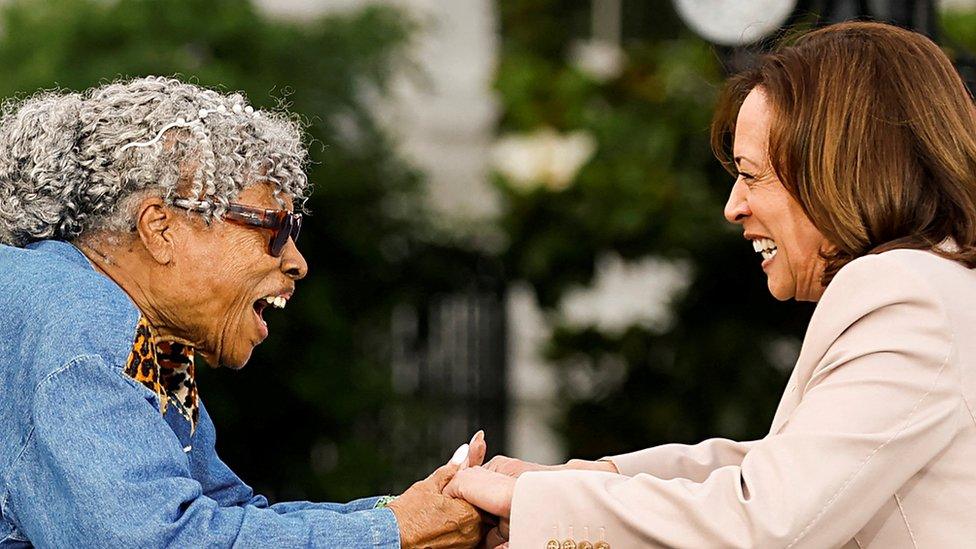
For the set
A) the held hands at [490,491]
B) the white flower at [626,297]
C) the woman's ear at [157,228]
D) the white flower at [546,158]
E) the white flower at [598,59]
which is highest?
the woman's ear at [157,228]

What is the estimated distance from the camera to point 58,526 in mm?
2619

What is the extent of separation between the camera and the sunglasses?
119 inches

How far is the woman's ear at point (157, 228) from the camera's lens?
296 centimetres

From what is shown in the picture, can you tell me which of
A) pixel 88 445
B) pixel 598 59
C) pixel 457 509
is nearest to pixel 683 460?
pixel 457 509

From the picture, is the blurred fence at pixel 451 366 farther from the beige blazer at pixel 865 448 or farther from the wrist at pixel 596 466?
the beige blazer at pixel 865 448

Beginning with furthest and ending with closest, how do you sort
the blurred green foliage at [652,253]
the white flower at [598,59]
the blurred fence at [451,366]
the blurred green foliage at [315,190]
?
the white flower at [598,59], the blurred fence at [451,366], the blurred green foliage at [652,253], the blurred green foliage at [315,190]

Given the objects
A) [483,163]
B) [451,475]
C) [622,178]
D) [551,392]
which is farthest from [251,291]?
[483,163]

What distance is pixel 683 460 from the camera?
3.46 m

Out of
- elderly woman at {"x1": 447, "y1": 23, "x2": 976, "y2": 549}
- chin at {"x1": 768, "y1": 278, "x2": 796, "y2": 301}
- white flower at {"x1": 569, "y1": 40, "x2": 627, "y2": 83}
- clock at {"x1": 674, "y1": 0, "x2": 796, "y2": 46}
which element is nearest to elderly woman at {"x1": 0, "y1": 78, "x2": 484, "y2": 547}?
elderly woman at {"x1": 447, "y1": 23, "x2": 976, "y2": 549}

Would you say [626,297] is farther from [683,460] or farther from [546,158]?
[683,460]

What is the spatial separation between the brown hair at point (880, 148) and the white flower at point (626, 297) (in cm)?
497

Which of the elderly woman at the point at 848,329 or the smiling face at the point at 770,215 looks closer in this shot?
the elderly woman at the point at 848,329

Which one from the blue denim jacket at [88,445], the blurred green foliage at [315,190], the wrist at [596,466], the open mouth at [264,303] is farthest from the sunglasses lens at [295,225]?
the blurred green foliage at [315,190]

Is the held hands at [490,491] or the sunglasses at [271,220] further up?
the sunglasses at [271,220]
